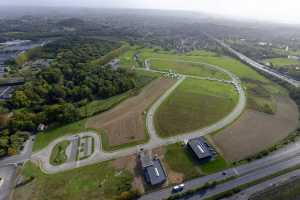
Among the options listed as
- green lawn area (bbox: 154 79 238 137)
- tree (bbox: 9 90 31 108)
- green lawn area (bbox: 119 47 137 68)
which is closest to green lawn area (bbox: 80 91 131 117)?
green lawn area (bbox: 154 79 238 137)

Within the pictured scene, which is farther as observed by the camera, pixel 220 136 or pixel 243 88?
pixel 243 88

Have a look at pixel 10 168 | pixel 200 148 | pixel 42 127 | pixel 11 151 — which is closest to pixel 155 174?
pixel 200 148

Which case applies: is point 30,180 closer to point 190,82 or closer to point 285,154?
point 285,154

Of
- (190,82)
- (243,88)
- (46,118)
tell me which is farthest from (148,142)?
(243,88)

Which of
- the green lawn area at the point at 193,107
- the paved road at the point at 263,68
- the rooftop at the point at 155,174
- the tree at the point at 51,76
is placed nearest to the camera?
the rooftop at the point at 155,174

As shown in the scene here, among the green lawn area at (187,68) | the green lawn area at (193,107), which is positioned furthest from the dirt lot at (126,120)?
the green lawn area at (187,68)

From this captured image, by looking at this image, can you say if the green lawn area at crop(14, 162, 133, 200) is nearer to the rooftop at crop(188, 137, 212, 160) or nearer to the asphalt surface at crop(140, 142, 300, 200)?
the asphalt surface at crop(140, 142, 300, 200)

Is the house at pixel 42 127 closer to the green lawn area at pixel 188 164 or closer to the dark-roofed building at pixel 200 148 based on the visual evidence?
the green lawn area at pixel 188 164
